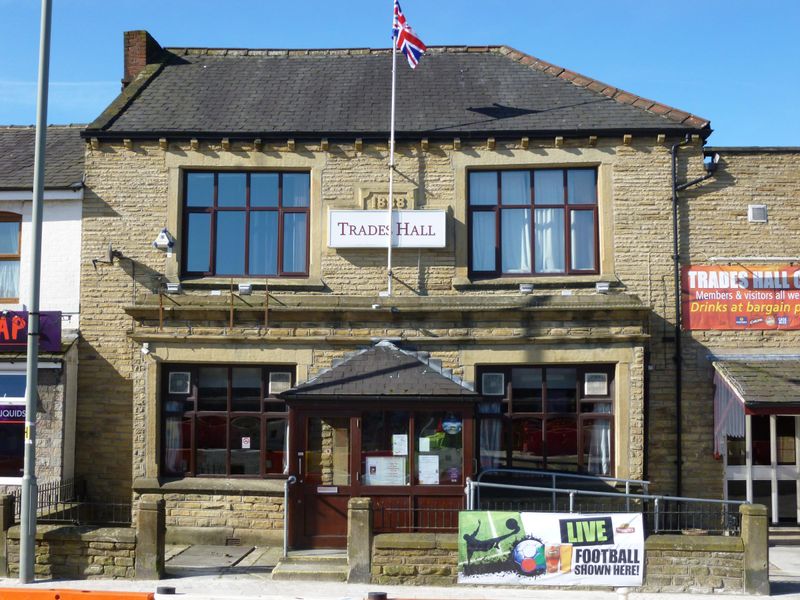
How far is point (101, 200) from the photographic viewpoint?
1658cm

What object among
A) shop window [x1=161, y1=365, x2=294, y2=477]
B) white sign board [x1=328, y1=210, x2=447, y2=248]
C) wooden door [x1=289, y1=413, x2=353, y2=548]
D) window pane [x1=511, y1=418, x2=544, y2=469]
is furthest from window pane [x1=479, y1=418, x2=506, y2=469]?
shop window [x1=161, y1=365, x2=294, y2=477]

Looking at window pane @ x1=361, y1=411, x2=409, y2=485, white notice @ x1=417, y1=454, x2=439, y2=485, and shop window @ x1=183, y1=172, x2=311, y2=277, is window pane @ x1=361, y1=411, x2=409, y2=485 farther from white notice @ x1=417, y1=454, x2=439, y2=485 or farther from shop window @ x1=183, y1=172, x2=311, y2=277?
shop window @ x1=183, y1=172, x2=311, y2=277

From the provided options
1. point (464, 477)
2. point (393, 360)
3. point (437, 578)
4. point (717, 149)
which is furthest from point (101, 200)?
point (717, 149)

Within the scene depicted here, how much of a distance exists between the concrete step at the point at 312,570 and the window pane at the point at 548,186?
734 cm

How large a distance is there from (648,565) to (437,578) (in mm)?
2778

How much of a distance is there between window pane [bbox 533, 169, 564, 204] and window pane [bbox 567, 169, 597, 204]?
15 centimetres

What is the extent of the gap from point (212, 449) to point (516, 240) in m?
6.58

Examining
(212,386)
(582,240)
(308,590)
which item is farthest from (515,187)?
(308,590)

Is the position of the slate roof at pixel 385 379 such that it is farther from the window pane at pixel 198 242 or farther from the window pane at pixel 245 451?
the window pane at pixel 198 242

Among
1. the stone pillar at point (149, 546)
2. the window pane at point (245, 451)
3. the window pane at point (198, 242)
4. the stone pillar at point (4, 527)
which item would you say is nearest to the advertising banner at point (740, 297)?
the window pane at point (245, 451)

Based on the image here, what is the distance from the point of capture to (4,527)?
1254 centimetres

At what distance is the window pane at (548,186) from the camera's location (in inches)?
643

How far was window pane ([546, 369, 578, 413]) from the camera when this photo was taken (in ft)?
51.5

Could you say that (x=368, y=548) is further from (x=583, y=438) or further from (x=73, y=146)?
(x=73, y=146)
